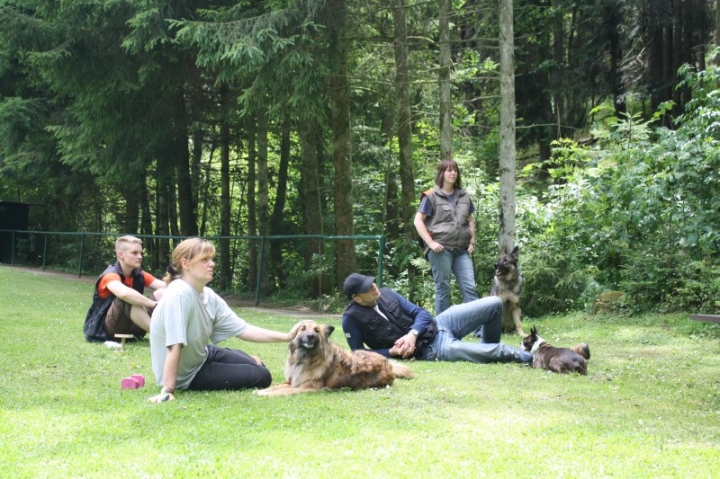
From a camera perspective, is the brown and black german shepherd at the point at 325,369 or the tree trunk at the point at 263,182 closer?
the brown and black german shepherd at the point at 325,369

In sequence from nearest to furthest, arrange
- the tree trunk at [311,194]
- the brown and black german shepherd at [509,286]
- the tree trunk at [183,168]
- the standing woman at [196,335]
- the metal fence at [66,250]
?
the standing woman at [196,335], the brown and black german shepherd at [509,286], the tree trunk at [311,194], the tree trunk at [183,168], the metal fence at [66,250]

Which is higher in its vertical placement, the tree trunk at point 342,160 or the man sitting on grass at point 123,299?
the tree trunk at point 342,160

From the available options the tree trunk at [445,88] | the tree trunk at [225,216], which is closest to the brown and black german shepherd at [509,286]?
the tree trunk at [445,88]

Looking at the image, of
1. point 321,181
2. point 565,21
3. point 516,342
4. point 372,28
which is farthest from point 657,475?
point 565,21

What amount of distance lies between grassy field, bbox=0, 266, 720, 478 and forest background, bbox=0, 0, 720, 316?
13.4ft

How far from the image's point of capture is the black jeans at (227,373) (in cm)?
626

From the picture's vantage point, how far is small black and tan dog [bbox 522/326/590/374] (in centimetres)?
712

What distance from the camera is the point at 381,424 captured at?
4988 millimetres

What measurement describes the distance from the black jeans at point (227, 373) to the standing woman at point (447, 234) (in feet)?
11.9

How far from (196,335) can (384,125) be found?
44.5 ft

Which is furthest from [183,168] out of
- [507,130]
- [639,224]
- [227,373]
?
[227,373]

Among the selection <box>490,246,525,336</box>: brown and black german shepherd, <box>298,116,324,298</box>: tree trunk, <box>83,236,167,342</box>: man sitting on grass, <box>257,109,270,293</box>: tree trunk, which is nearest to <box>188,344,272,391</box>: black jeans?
<box>83,236,167,342</box>: man sitting on grass

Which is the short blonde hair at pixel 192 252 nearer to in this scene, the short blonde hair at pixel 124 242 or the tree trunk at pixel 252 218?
the short blonde hair at pixel 124 242

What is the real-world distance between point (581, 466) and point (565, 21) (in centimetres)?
2224
